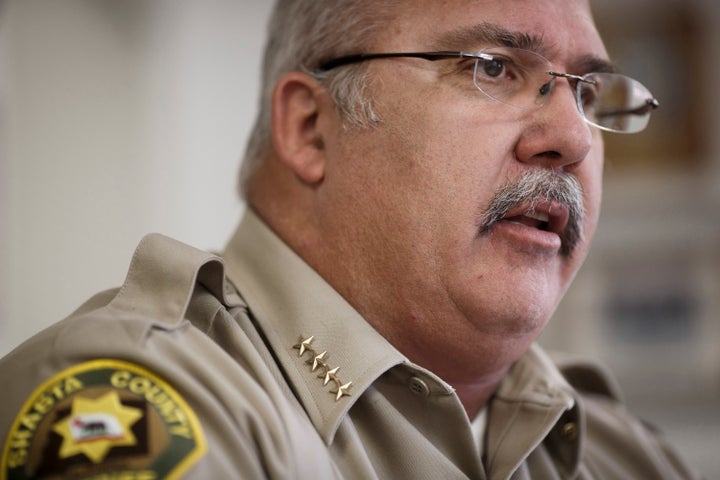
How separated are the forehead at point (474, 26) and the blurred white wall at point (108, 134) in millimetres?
1446

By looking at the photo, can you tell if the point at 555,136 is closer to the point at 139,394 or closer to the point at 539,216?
the point at 539,216

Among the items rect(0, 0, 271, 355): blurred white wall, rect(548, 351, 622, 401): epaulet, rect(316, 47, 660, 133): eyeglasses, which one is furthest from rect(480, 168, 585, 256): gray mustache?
rect(0, 0, 271, 355): blurred white wall

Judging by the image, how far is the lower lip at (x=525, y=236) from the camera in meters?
1.09

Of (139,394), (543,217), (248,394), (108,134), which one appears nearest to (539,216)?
(543,217)

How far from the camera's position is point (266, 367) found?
0.95 metres

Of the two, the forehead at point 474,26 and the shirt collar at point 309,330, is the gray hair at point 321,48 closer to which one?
the forehead at point 474,26

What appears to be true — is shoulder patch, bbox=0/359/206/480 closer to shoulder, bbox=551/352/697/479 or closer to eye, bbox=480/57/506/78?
eye, bbox=480/57/506/78

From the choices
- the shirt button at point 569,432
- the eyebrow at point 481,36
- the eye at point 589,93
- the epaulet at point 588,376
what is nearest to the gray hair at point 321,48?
the eyebrow at point 481,36

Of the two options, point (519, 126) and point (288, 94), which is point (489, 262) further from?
point (288, 94)

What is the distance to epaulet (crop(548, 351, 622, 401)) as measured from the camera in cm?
157

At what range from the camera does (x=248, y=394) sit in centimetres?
86

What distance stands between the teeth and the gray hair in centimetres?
27

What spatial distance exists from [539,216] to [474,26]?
302 millimetres

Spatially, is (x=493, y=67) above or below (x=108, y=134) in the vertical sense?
above
